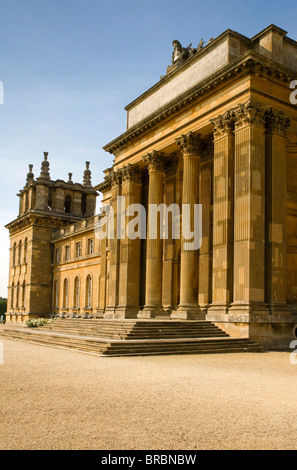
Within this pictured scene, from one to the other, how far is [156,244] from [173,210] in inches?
102

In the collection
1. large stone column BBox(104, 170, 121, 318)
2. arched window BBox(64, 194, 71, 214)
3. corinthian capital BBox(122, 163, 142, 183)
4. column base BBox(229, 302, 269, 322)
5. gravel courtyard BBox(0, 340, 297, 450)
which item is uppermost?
arched window BBox(64, 194, 71, 214)

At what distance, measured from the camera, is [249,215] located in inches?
794

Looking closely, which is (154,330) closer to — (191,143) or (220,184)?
(220,184)

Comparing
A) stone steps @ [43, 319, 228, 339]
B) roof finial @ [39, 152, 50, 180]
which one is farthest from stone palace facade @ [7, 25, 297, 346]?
roof finial @ [39, 152, 50, 180]

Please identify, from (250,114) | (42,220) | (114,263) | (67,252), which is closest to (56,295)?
(67,252)

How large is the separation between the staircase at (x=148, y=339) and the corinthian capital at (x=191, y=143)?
8.63 m

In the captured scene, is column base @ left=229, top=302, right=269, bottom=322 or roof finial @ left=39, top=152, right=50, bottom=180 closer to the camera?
column base @ left=229, top=302, right=269, bottom=322

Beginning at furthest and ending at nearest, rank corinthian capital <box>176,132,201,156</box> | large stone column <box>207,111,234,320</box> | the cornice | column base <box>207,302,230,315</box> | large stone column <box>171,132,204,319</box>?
the cornice → corinthian capital <box>176,132,201,156</box> → large stone column <box>171,132,204,319</box> → large stone column <box>207,111,234,320</box> → column base <box>207,302,230,315</box>

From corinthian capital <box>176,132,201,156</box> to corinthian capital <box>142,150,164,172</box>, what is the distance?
9.87 ft

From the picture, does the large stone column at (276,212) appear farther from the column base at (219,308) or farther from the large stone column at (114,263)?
the large stone column at (114,263)

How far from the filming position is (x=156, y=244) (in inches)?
1082

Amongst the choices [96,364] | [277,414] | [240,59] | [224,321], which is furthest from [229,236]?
[277,414]

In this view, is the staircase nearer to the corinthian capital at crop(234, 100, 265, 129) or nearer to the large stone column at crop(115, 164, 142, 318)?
the large stone column at crop(115, 164, 142, 318)

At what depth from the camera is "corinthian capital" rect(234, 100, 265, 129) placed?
2064 cm
